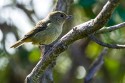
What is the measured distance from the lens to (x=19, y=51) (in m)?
9.88

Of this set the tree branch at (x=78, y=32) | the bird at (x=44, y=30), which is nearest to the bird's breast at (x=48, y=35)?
the bird at (x=44, y=30)

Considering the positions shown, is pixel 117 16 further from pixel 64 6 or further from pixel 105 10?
pixel 105 10

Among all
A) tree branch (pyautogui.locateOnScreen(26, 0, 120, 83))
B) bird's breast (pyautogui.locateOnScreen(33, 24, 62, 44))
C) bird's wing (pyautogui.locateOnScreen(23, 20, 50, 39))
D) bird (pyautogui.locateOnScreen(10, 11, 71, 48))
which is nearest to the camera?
tree branch (pyautogui.locateOnScreen(26, 0, 120, 83))

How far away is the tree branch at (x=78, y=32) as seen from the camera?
14.0 ft

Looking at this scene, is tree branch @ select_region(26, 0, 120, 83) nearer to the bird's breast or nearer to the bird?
the bird's breast

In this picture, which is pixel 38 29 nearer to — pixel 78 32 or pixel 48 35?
pixel 48 35

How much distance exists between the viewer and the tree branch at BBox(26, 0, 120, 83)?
167 inches

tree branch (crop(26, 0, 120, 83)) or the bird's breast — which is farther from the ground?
tree branch (crop(26, 0, 120, 83))

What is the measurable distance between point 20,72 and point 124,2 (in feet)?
7.44

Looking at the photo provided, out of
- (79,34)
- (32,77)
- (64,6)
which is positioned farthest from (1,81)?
(79,34)

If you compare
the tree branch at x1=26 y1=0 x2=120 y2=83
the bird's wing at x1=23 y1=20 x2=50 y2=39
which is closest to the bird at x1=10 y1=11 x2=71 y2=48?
the bird's wing at x1=23 y1=20 x2=50 y2=39

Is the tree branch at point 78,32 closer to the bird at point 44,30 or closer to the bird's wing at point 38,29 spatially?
the bird at point 44,30

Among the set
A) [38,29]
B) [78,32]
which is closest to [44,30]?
[38,29]

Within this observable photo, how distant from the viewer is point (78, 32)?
462 cm
